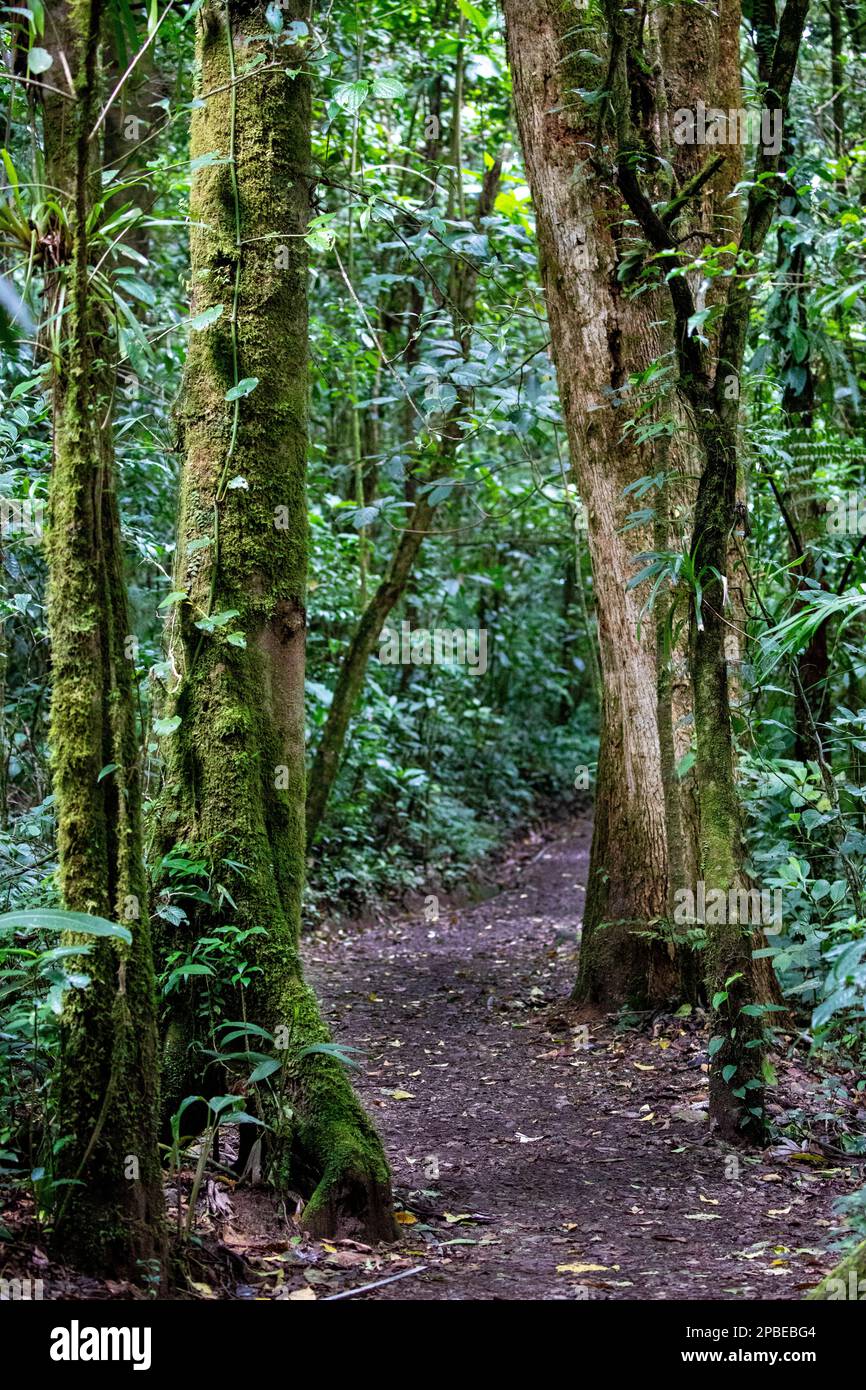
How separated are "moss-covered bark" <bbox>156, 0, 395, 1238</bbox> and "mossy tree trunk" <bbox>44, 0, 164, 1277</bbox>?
0.83 metres

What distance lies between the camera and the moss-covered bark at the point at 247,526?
3.47 meters

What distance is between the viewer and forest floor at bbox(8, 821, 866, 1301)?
2883mm

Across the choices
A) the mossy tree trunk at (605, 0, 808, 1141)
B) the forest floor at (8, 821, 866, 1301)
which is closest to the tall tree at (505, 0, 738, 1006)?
the forest floor at (8, 821, 866, 1301)

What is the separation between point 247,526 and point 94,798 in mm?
1424

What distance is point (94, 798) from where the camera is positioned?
2527 millimetres

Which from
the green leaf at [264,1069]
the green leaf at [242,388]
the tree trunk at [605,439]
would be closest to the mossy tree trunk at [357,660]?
the tree trunk at [605,439]

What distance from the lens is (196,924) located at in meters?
3.42

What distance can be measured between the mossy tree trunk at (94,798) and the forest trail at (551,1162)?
53 centimetres

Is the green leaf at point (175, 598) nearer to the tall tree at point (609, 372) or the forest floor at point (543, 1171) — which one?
the forest floor at point (543, 1171)

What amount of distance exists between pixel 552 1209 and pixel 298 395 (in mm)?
2775

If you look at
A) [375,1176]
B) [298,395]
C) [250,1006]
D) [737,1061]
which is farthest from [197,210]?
[737,1061]

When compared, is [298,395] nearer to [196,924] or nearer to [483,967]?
[196,924]

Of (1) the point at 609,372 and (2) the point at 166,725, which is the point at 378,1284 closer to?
(2) the point at 166,725

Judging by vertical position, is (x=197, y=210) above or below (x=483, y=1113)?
above
